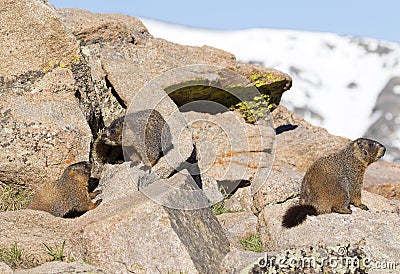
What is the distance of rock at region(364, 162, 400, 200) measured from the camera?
14383 mm

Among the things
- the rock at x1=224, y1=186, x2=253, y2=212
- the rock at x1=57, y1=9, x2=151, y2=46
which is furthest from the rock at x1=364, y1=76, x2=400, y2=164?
the rock at x1=224, y1=186, x2=253, y2=212

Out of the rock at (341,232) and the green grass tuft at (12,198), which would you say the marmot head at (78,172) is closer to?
the green grass tuft at (12,198)

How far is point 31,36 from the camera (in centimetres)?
1326

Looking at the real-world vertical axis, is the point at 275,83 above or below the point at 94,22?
below

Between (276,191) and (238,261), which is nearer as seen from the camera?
(238,261)

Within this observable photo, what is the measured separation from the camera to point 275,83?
16234 millimetres

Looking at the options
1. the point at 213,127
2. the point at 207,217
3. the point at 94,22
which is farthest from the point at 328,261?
the point at 94,22

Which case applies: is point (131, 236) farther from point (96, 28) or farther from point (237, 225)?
point (96, 28)

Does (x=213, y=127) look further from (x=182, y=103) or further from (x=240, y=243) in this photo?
(x=240, y=243)

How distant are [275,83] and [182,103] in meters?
2.36

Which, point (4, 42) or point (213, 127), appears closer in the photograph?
point (4, 42)

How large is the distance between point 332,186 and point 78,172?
4.12 metres

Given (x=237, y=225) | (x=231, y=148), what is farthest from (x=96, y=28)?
(x=237, y=225)

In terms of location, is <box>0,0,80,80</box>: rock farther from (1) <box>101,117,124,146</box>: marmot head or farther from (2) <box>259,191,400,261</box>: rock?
(2) <box>259,191,400,261</box>: rock
